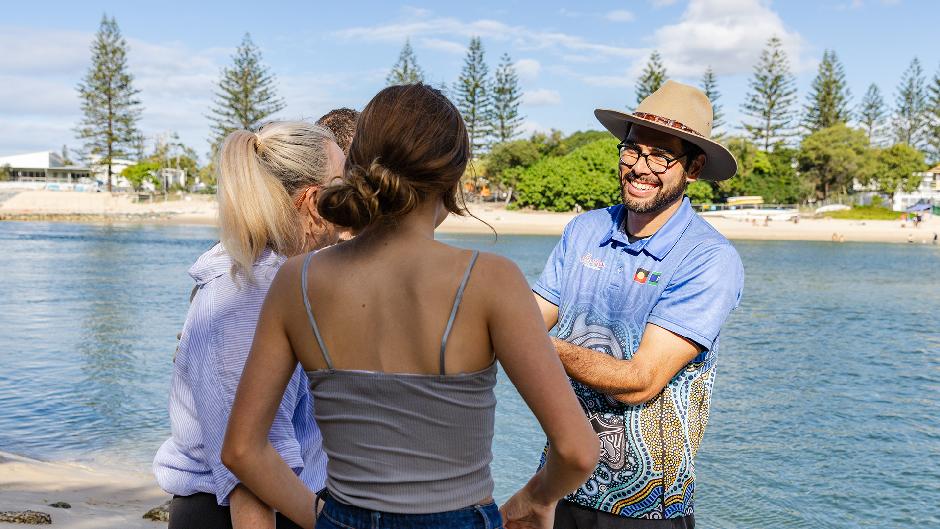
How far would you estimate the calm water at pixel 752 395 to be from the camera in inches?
262

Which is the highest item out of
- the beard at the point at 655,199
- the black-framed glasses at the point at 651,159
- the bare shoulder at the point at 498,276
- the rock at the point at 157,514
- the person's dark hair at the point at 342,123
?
the person's dark hair at the point at 342,123

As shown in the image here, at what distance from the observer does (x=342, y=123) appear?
2379 mm

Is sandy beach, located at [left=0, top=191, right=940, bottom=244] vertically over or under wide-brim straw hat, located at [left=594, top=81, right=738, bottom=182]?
under

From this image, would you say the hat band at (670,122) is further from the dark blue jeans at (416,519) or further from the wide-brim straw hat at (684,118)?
the dark blue jeans at (416,519)

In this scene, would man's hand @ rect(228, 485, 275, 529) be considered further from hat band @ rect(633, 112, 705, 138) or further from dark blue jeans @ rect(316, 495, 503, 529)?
hat band @ rect(633, 112, 705, 138)

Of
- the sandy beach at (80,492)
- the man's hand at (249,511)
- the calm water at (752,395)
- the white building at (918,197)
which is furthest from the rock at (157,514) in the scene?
the white building at (918,197)

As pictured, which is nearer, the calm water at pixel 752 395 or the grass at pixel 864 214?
the calm water at pixel 752 395

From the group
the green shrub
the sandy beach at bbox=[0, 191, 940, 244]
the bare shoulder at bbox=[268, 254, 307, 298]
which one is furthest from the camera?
the green shrub

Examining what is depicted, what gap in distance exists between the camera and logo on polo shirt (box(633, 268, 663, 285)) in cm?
219

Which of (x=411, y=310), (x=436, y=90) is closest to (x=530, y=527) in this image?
(x=411, y=310)

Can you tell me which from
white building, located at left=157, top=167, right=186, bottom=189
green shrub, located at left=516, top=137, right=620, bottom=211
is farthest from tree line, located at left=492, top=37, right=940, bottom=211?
white building, located at left=157, top=167, right=186, bottom=189

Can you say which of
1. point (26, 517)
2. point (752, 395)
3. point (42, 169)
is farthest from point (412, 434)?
point (42, 169)

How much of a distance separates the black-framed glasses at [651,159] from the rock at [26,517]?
372cm

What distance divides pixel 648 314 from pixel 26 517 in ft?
12.2
